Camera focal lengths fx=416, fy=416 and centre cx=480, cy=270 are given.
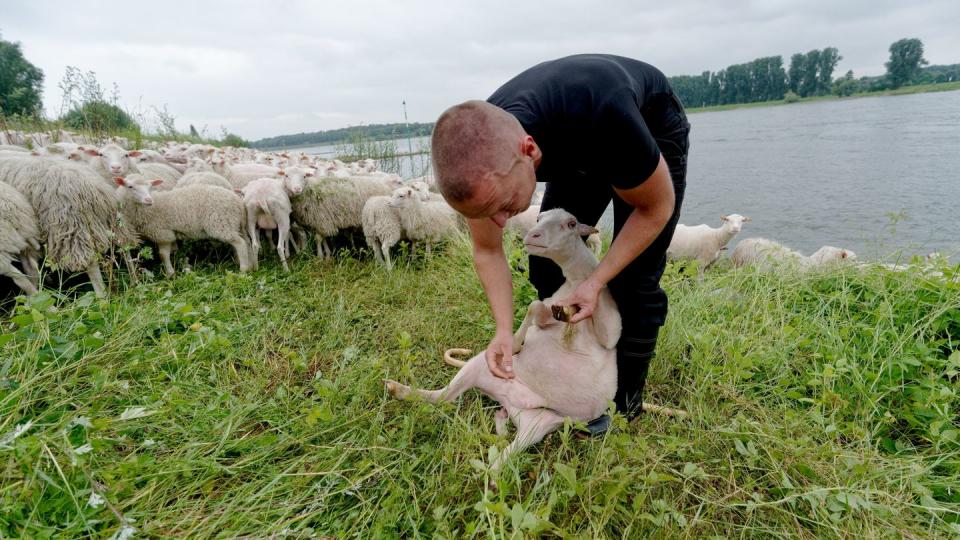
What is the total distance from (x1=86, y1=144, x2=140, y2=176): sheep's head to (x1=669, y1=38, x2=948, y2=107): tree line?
3825cm

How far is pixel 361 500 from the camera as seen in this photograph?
172cm

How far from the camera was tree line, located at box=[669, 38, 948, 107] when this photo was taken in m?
35.0

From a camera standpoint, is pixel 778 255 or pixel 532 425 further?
pixel 778 255

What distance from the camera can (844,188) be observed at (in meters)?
9.19

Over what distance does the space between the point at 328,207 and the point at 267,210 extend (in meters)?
0.67

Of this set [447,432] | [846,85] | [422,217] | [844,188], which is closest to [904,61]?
[846,85]

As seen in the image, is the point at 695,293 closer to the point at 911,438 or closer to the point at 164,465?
the point at 911,438

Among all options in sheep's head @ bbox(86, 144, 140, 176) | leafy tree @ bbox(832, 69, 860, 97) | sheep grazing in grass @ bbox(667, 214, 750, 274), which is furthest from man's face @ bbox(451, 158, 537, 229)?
leafy tree @ bbox(832, 69, 860, 97)

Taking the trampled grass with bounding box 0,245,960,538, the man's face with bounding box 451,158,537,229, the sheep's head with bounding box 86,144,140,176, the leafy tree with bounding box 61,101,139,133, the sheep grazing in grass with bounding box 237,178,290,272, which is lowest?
the trampled grass with bounding box 0,245,960,538

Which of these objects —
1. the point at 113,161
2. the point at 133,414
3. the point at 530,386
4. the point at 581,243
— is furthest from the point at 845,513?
the point at 113,161

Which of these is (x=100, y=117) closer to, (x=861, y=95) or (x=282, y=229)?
(x=282, y=229)

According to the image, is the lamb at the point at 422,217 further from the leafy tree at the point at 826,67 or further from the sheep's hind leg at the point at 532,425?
the leafy tree at the point at 826,67

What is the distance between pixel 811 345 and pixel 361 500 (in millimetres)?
2882

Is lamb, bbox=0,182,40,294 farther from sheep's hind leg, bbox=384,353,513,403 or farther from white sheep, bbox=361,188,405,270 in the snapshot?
sheep's hind leg, bbox=384,353,513,403
